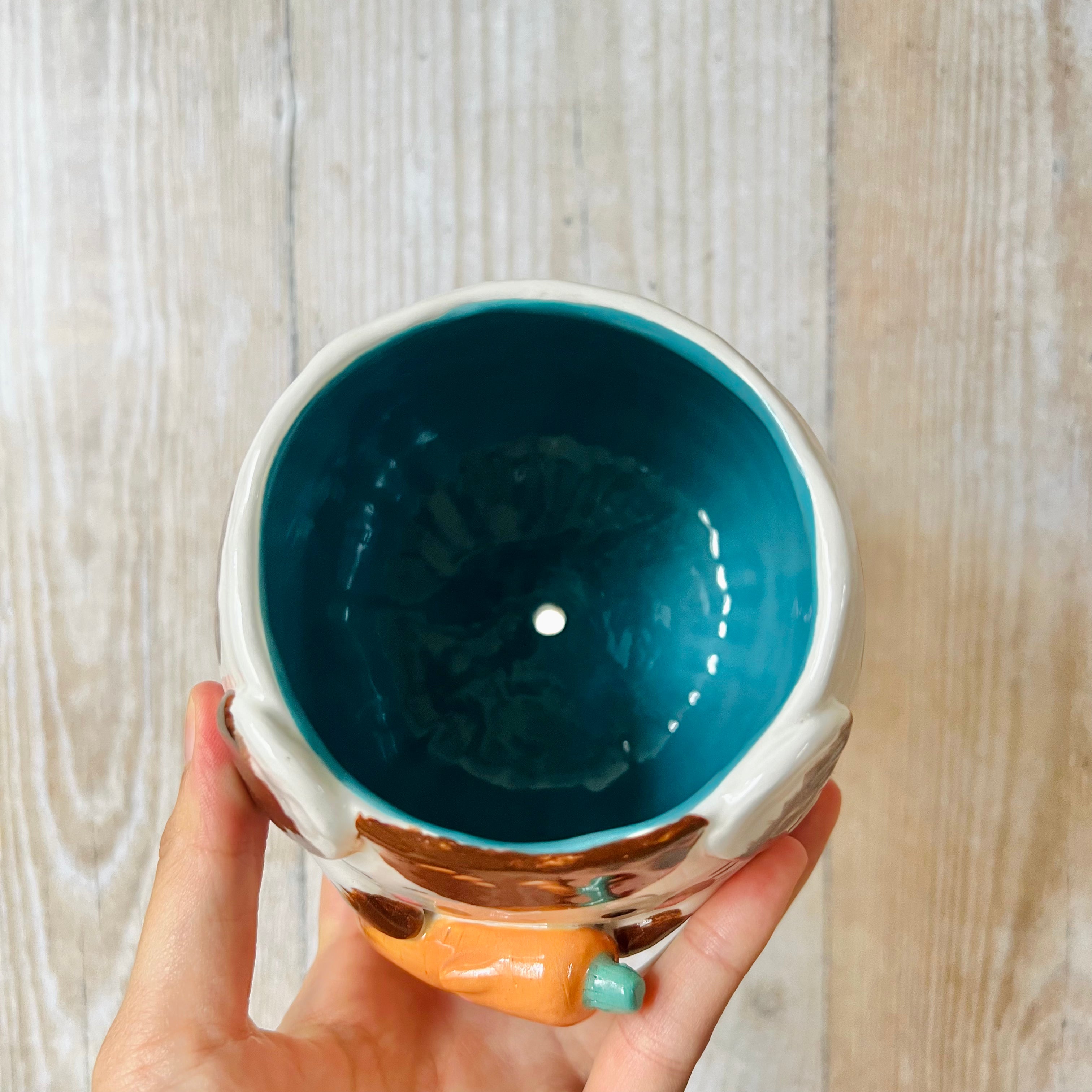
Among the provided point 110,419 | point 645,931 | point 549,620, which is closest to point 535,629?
point 549,620

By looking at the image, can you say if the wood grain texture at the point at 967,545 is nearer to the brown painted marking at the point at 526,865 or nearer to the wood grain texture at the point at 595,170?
the wood grain texture at the point at 595,170

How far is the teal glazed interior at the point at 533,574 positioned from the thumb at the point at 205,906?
0.06m

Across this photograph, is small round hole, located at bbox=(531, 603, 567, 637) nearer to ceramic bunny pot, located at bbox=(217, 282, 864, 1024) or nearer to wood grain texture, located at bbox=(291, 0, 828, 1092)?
ceramic bunny pot, located at bbox=(217, 282, 864, 1024)

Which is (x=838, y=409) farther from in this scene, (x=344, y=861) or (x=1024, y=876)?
(x=344, y=861)

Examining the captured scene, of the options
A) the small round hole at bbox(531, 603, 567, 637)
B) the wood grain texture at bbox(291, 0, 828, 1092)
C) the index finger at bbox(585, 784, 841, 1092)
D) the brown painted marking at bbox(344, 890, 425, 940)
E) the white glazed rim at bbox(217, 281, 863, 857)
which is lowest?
the index finger at bbox(585, 784, 841, 1092)

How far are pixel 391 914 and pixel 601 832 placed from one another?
10 centimetres

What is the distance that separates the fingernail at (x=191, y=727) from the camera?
1.59 feet

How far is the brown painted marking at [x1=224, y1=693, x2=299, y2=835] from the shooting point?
41cm

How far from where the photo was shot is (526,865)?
375 millimetres

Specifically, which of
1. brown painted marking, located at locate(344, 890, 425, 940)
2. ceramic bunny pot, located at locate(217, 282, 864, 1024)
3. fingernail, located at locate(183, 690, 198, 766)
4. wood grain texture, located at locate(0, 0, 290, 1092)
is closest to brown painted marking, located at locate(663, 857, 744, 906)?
ceramic bunny pot, located at locate(217, 282, 864, 1024)

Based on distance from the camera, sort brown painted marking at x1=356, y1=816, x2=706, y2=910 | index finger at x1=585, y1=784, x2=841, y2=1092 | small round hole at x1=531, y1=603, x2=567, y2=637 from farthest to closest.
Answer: small round hole at x1=531, y1=603, x2=567, y2=637 < index finger at x1=585, y1=784, x2=841, y2=1092 < brown painted marking at x1=356, y1=816, x2=706, y2=910

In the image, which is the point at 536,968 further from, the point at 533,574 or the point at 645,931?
the point at 533,574

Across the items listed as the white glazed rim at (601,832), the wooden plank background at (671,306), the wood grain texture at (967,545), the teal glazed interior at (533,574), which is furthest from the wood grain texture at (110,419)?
the wood grain texture at (967,545)

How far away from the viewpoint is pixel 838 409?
2.16 feet
